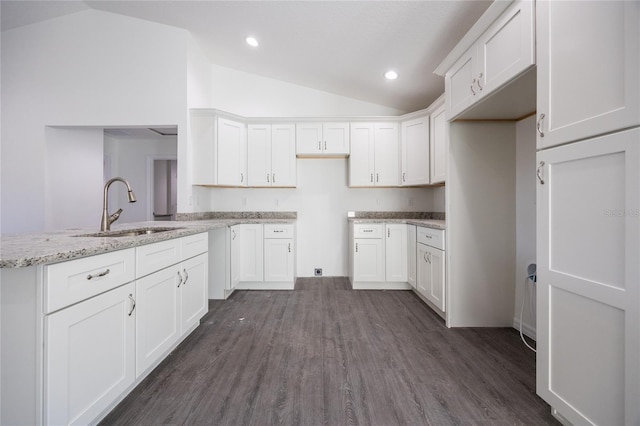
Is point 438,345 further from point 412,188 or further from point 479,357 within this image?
point 412,188

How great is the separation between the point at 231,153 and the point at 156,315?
2.32m

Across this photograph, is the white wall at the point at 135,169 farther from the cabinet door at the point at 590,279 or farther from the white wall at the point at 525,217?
the cabinet door at the point at 590,279

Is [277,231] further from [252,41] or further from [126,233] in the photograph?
[252,41]

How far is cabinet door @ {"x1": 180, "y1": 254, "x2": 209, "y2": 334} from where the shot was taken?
2047 mm

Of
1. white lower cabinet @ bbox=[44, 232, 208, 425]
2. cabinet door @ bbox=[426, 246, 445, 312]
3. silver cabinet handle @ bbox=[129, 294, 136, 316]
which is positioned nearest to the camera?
white lower cabinet @ bbox=[44, 232, 208, 425]

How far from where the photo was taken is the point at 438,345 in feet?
6.92

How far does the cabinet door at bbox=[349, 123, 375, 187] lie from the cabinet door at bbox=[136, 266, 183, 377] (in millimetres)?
2539

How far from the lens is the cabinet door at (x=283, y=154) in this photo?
12.0 feet

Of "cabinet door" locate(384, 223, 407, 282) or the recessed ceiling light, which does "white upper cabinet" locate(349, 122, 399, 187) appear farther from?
the recessed ceiling light

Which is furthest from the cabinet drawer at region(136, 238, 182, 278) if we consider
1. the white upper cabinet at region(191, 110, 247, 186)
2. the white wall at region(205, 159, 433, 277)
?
the white wall at region(205, 159, 433, 277)

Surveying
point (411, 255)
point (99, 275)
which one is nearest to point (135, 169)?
point (99, 275)

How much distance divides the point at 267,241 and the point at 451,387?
2478 millimetres

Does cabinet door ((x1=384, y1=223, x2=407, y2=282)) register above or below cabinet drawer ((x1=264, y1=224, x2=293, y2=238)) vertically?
below

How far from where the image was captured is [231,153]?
11.5 feet
